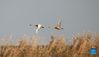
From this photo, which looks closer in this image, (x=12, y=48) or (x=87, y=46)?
(x=12, y=48)

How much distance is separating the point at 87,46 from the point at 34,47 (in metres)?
1.40

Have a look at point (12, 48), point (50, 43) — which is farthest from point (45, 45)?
point (12, 48)

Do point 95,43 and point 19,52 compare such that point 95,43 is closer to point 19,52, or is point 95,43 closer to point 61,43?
point 61,43

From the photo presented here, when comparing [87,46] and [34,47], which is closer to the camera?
[34,47]

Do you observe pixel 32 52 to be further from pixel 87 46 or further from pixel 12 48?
pixel 87 46

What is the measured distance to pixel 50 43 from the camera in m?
8.16

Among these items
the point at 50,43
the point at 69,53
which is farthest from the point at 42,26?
the point at 69,53

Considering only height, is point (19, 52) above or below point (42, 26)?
below

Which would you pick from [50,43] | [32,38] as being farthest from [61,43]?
[32,38]

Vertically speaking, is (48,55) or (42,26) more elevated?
(42,26)

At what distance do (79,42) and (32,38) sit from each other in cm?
139

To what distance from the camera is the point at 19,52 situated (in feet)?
24.4

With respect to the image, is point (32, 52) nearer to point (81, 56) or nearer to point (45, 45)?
point (45, 45)

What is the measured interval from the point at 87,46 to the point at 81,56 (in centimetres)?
43
